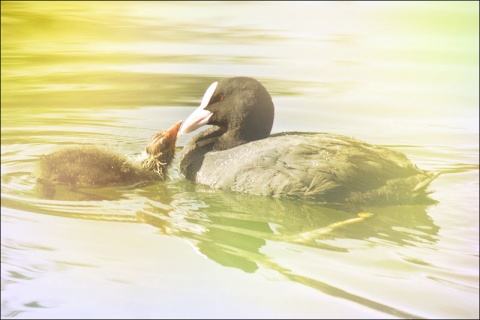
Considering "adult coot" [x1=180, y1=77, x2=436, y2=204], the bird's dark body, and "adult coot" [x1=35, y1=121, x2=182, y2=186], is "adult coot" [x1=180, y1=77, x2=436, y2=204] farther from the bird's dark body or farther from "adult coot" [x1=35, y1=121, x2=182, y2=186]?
"adult coot" [x1=35, y1=121, x2=182, y2=186]

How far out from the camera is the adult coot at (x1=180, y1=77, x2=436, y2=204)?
571 cm

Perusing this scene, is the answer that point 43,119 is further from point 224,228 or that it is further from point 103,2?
point 103,2

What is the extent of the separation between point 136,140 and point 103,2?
640 cm

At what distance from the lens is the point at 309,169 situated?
226 inches

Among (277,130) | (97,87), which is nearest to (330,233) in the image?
(277,130)

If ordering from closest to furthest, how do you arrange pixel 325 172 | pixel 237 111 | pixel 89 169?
pixel 325 172, pixel 89 169, pixel 237 111

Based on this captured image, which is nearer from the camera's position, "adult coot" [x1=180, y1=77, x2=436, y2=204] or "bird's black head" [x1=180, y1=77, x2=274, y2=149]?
"adult coot" [x1=180, y1=77, x2=436, y2=204]

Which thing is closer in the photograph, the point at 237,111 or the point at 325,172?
the point at 325,172

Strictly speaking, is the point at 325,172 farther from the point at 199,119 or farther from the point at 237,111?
the point at 199,119

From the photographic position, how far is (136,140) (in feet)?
24.1

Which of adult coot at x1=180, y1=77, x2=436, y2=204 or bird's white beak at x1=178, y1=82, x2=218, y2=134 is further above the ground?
bird's white beak at x1=178, y1=82, x2=218, y2=134

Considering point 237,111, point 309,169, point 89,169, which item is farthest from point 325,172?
point 89,169

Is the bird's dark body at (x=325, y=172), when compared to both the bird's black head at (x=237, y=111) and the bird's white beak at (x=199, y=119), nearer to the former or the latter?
the bird's black head at (x=237, y=111)

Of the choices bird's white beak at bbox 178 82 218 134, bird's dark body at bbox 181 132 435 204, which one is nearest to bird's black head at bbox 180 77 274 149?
bird's white beak at bbox 178 82 218 134
